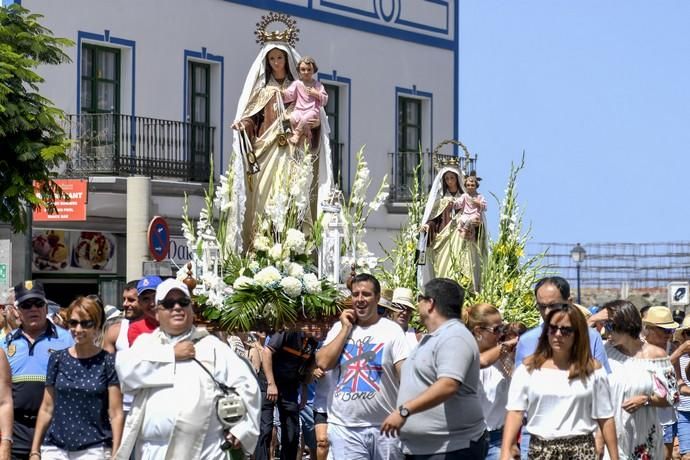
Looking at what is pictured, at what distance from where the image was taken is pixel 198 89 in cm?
2920

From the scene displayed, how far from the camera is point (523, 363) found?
8.33 metres

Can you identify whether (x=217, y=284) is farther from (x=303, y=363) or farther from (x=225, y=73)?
(x=225, y=73)

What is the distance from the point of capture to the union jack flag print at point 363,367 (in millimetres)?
9516

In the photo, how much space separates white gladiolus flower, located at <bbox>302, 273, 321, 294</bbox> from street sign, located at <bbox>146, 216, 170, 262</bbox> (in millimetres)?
7810

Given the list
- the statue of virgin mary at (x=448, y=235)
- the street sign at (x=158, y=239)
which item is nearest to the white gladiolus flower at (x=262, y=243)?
the statue of virgin mary at (x=448, y=235)

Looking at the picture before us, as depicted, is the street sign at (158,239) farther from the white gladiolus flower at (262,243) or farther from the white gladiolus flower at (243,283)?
the white gladiolus flower at (243,283)

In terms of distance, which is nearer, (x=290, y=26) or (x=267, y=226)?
(x=267, y=226)

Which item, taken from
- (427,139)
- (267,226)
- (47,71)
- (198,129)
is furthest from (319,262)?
(427,139)

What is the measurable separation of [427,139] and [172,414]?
27.1 m

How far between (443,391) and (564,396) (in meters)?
0.65

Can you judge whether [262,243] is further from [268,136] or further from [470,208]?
[470,208]

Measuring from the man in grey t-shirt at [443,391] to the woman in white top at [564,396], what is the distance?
27cm

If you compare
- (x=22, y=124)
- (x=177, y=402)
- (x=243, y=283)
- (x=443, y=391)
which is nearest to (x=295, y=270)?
(x=243, y=283)

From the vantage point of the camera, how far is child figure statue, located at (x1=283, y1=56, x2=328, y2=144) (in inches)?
523
